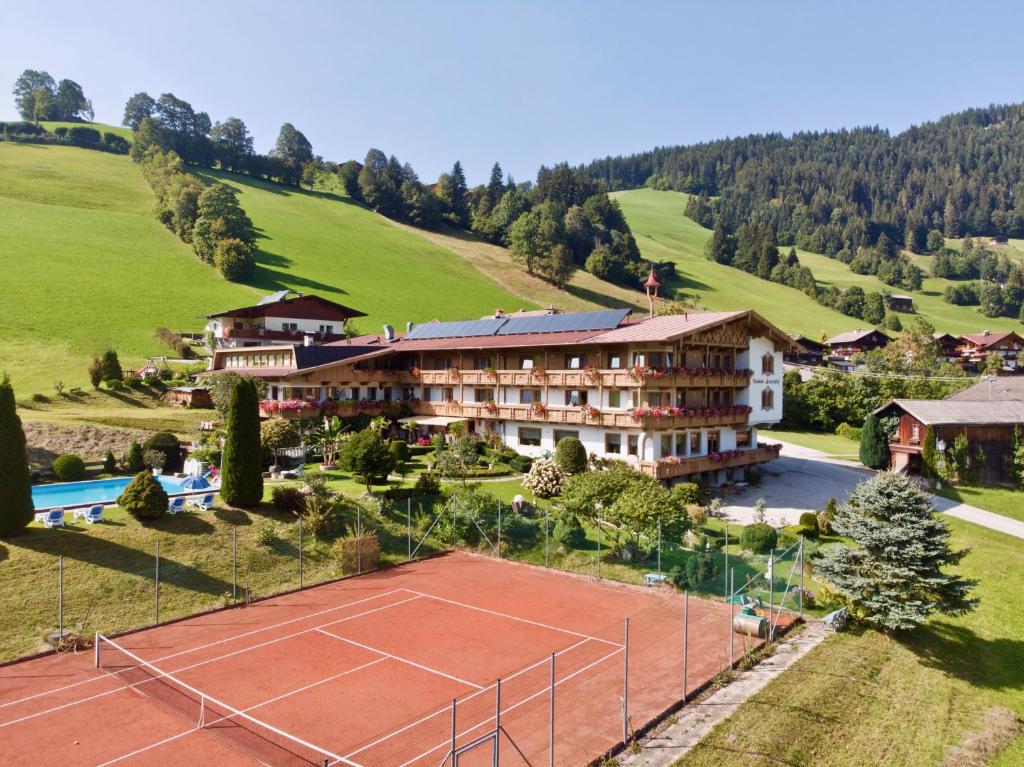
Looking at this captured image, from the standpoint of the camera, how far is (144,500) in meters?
28.6

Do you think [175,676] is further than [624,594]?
No

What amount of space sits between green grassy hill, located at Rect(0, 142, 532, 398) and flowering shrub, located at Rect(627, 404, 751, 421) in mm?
48868

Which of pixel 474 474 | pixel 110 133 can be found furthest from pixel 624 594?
pixel 110 133

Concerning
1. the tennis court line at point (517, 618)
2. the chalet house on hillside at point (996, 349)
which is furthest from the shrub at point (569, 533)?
the chalet house on hillside at point (996, 349)

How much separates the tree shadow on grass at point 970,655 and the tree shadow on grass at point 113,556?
79.6 ft

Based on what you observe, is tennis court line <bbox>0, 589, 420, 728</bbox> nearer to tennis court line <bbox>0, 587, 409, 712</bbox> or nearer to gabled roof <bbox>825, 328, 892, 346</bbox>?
tennis court line <bbox>0, 587, 409, 712</bbox>

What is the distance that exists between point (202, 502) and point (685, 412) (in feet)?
89.0

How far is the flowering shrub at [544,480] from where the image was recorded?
39656mm

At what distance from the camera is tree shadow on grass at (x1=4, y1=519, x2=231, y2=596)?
2555 cm

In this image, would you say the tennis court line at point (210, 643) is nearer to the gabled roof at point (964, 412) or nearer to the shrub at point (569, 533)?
the shrub at point (569, 533)

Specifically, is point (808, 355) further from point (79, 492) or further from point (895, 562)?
point (79, 492)

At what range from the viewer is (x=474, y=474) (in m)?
43.5

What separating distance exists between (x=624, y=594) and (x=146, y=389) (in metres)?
49.2

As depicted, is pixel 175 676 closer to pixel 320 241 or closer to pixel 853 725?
pixel 853 725
